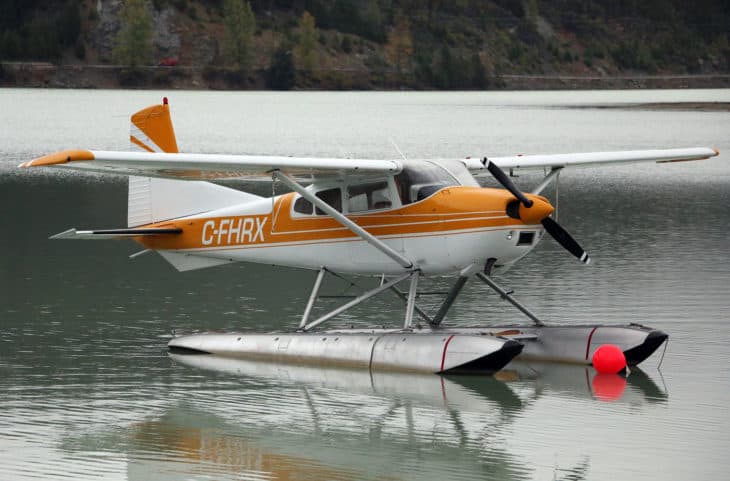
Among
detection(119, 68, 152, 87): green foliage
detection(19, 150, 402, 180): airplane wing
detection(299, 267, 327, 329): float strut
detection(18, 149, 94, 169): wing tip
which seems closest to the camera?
detection(18, 149, 94, 169): wing tip

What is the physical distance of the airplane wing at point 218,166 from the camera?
11258 millimetres

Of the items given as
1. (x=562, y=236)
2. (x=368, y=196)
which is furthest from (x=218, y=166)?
(x=562, y=236)

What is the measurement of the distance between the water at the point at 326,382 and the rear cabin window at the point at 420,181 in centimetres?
166

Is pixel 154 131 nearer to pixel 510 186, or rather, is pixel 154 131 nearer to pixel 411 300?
pixel 411 300

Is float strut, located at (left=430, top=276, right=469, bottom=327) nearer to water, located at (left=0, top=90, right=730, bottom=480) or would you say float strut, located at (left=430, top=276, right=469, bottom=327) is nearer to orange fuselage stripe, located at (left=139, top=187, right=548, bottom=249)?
orange fuselage stripe, located at (left=139, top=187, right=548, bottom=249)

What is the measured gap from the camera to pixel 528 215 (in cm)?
1137

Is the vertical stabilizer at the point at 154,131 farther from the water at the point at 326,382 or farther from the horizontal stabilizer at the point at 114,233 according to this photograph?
the water at the point at 326,382

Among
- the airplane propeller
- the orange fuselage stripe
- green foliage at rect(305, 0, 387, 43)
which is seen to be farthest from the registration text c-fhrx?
green foliage at rect(305, 0, 387, 43)

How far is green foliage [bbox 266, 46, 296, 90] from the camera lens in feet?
407

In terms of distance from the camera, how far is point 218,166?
11680 millimetres

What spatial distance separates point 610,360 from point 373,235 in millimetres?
2421

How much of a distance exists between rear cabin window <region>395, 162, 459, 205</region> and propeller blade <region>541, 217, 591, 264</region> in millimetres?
1024

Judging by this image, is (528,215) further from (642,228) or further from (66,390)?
(642,228)

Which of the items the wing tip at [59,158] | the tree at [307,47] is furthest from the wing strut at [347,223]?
the tree at [307,47]
